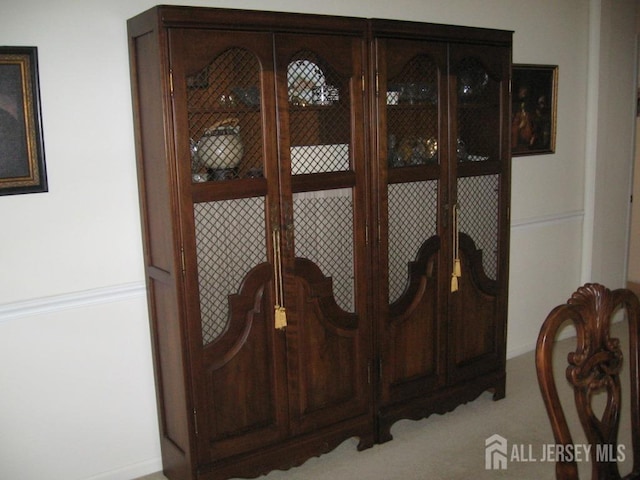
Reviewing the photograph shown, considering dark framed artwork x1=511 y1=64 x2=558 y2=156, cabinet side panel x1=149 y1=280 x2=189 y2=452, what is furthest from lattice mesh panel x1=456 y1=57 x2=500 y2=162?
cabinet side panel x1=149 y1=280 x2=189 y2=452

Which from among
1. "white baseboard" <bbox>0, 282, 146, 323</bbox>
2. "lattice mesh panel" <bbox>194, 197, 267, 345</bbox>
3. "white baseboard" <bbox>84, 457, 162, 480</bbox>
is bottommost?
"white baseboard" <bbox>84, 457, 162, 480</bbox>

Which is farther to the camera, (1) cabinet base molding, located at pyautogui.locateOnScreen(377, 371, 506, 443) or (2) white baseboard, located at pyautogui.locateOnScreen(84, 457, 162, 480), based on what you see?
(1) cabinet base molding, located at pyautogui.locateOnScreen(377, 371, 506, 443)

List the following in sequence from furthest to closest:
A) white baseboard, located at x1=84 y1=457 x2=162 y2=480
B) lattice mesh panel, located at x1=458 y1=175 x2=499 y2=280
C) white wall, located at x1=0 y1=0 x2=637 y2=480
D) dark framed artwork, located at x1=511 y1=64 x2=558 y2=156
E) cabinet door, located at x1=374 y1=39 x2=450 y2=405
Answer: dark framed artwork, located at x1=511 y1=64 x2=558 y2=156 → lattice mesh panel, located at x1=458 y1=175 x2=499 y2=280 → cabinet door, located at x1=374 y1=39 x2=450 y2=405 → white baseboard, located at x1=84 y1=457 x2=162 y2=480 → white wall, located at x1=0 y1=0 x2=637 y2=480

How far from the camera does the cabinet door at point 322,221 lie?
8.03ft

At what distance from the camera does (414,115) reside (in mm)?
2820

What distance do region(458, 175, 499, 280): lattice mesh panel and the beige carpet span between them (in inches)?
27.5

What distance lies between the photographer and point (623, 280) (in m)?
4.57

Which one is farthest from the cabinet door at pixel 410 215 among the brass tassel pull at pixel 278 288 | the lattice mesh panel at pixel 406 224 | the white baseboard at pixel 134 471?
the white baseboard at pixel 134 471

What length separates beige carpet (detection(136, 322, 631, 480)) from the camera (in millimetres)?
2648

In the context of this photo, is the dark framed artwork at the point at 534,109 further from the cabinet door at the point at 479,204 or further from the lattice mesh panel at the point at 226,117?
the lattice mesh panel at the point at 226,117

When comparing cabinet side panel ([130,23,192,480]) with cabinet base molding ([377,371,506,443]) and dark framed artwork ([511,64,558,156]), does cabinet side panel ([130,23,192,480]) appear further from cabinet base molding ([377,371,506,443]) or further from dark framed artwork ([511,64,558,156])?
dark framed artwork ([511,64,558,156])

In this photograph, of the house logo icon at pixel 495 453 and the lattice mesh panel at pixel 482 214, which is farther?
the lattice mesh panel at pixel 482 214

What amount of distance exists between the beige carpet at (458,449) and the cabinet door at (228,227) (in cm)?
44

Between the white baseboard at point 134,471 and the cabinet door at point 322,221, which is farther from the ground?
the cabinet door at point 322,221
